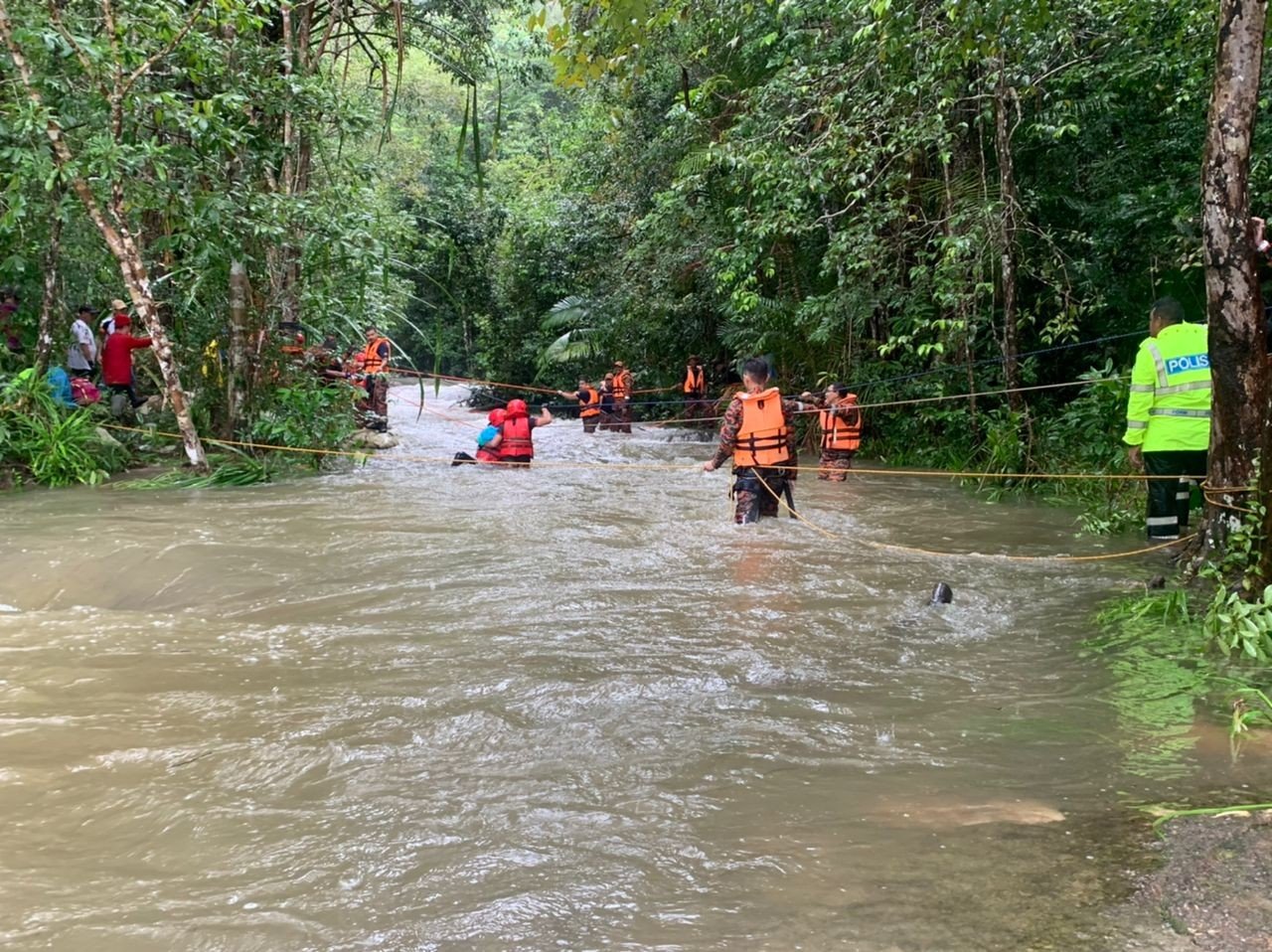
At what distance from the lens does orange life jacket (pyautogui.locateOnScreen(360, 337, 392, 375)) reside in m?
14.7

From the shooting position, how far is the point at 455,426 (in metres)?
20.4

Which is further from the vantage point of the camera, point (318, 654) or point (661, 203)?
point (661, 203)

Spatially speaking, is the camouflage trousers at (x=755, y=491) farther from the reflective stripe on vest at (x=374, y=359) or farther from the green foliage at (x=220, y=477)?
the reflective stripe on vest at (x=374, y=359)

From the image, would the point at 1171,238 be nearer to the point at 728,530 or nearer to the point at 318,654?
the point at 728,530

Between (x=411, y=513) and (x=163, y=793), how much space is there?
18.9 feet

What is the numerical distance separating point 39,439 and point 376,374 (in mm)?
4515

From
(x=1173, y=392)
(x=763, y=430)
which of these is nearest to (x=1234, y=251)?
(x=1173, y=392)

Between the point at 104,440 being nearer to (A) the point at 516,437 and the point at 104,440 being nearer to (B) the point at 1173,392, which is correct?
(A) the point at 516,437

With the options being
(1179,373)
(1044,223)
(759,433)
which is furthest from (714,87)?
(1179,373)

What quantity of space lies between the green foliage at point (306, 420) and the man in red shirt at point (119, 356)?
172 centimetres

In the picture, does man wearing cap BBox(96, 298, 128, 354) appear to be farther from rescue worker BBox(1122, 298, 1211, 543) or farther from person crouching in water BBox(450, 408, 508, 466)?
rescue worker BBox(1122, 298, 1211, 543)

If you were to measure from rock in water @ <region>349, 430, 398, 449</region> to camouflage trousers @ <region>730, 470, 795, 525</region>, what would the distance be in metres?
6.93

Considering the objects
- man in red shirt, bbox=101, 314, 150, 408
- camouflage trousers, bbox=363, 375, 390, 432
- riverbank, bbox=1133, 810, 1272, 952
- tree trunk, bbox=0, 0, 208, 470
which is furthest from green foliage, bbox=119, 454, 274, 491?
riverbank, bbox=1133, 810, 1272, 952

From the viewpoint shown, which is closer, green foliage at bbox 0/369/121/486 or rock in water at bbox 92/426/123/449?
green foliage at bbox 0/369/121/486
